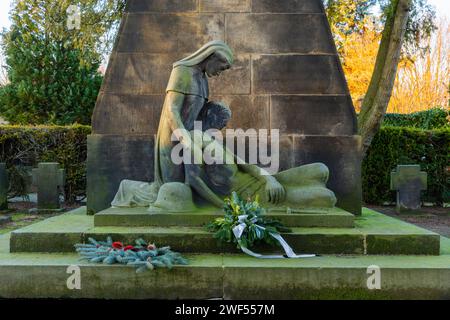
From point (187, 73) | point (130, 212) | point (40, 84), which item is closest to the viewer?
point (130, 212)

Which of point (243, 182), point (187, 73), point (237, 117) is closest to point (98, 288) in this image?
point (243, 182)

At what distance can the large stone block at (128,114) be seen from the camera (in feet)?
21.8

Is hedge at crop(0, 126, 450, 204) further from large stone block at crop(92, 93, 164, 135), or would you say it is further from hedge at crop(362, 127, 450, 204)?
large stone block at crop(92, 93, 164, 135)

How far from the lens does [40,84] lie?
2173 cm

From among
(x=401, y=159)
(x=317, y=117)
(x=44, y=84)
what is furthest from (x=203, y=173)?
(x=44, y=84)

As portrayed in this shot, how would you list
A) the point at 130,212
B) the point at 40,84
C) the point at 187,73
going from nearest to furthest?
1. the point at 130,212
2. the point at 187,73
3. the point at 40,84

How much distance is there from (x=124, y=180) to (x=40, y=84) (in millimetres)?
17394

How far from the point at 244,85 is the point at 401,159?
8.16 meters

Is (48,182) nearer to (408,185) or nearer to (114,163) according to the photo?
(114,163)

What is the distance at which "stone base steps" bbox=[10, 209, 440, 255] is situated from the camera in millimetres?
4852

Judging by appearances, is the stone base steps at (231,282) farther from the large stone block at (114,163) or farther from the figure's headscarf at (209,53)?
the figure's headscarf at (209,53)

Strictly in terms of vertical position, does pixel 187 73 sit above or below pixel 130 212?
above

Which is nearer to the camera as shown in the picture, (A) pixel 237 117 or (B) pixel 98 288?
(B) pixel 98 288
